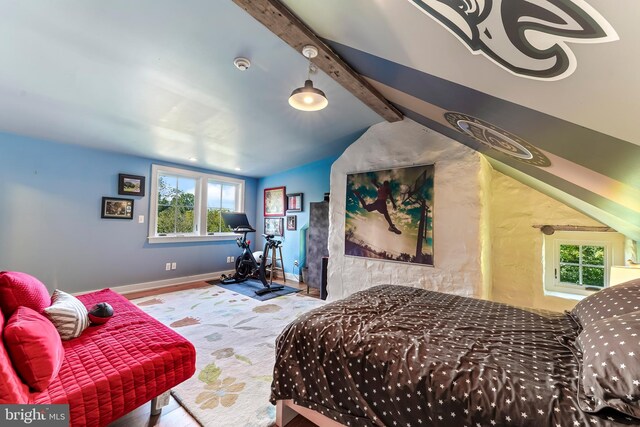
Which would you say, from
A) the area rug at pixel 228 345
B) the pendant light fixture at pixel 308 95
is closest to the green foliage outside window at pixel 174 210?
the area rug at pixel 228 345

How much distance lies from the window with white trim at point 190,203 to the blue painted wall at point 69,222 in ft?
0.63

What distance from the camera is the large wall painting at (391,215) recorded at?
3.01 metres

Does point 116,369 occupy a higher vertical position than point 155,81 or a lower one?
lower

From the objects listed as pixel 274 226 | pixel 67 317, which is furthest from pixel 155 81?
pixel 274 226

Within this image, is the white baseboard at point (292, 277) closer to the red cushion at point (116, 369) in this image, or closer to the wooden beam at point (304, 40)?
the red cushion at point (116, 369)

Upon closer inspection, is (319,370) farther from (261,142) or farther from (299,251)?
(299,251)

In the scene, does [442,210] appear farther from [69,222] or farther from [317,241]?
[69,222]

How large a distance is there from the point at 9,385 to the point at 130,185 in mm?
4010

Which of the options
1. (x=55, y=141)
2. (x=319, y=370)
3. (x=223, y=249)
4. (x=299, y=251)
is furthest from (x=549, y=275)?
(x=55, y=141)

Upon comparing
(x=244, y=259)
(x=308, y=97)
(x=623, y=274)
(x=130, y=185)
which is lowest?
(x=244, y=259)

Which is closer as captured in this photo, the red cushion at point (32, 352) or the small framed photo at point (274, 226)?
the red cushion at point (32, 352)

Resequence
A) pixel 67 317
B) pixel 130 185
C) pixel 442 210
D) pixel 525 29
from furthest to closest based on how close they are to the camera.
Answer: pixel 130 185
pixel 442 210
pixel 67 317
pixel 525 29

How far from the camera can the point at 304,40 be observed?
1759mm

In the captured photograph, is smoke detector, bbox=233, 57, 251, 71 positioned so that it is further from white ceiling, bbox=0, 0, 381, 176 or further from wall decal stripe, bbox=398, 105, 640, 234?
wall decal stripe, bbox=398, 105, 640, 234
